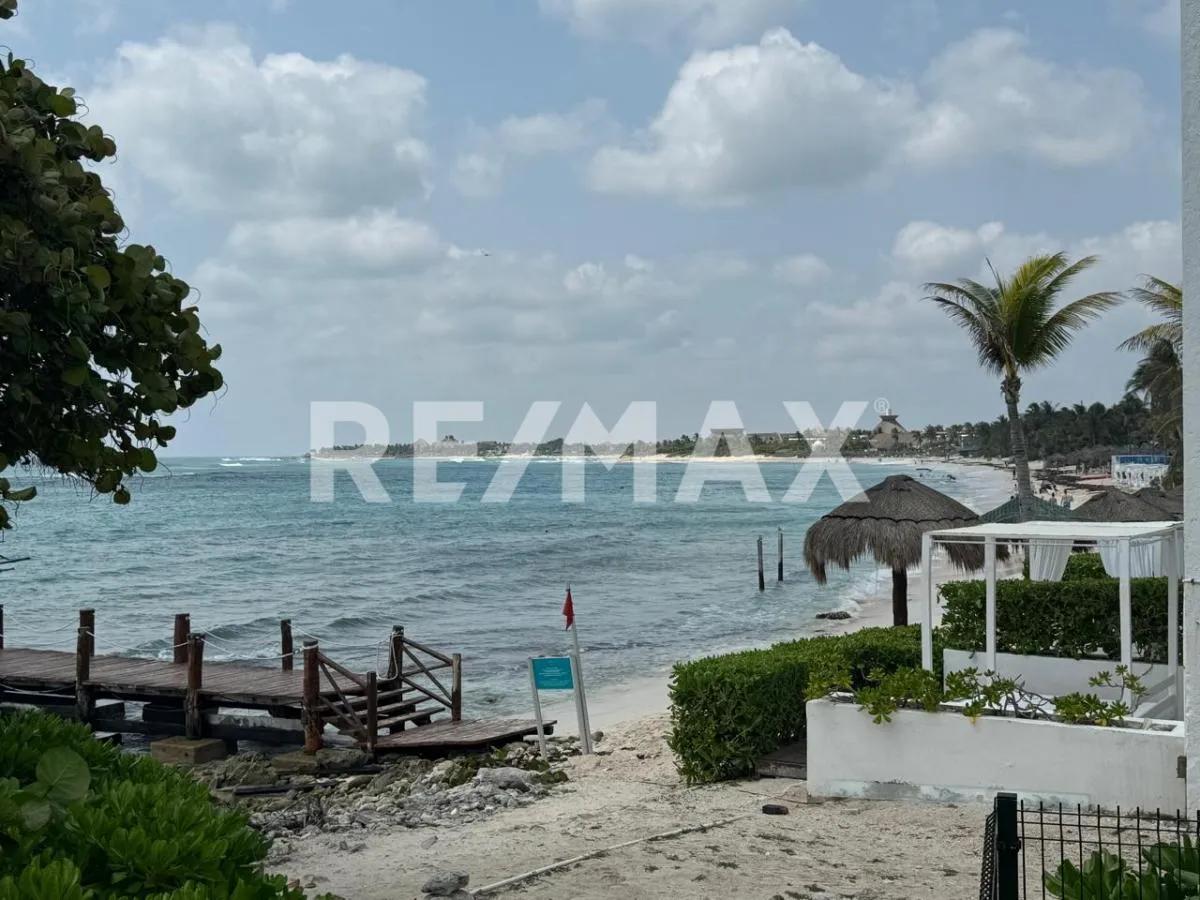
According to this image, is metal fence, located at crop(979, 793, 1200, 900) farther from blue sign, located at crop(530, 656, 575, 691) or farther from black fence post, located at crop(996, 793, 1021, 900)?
blue sign, located at crop(530, 656, 575, 691)

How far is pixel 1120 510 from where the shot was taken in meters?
20.6

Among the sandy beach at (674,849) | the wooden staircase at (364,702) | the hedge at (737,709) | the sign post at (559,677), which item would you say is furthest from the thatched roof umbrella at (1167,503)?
the sandy beach at (674,849)

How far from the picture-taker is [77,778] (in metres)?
3.56

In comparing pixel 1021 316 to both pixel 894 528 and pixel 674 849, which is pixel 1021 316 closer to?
pixel 894 528

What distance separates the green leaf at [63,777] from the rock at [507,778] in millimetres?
8855

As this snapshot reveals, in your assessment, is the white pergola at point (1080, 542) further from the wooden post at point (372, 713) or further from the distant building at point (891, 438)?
the distant building at point (891, 438)

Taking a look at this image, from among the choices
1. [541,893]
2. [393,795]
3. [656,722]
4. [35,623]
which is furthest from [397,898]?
[35,623]

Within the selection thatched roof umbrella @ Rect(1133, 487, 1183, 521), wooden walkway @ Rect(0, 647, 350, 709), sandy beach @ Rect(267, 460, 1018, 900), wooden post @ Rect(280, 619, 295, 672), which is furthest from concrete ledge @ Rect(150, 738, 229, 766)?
thatched roof umbrella @ Rect(1133, 487, 1183, 521)

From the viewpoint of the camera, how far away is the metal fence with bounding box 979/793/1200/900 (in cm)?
351

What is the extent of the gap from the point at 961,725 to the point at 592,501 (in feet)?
372

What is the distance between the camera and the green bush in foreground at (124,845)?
2.99 metres

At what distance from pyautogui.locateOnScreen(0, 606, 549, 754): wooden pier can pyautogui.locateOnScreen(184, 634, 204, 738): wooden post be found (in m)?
0.01

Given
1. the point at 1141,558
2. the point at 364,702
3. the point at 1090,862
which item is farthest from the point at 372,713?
the point at 1090,862

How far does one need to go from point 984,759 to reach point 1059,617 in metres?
5.39
